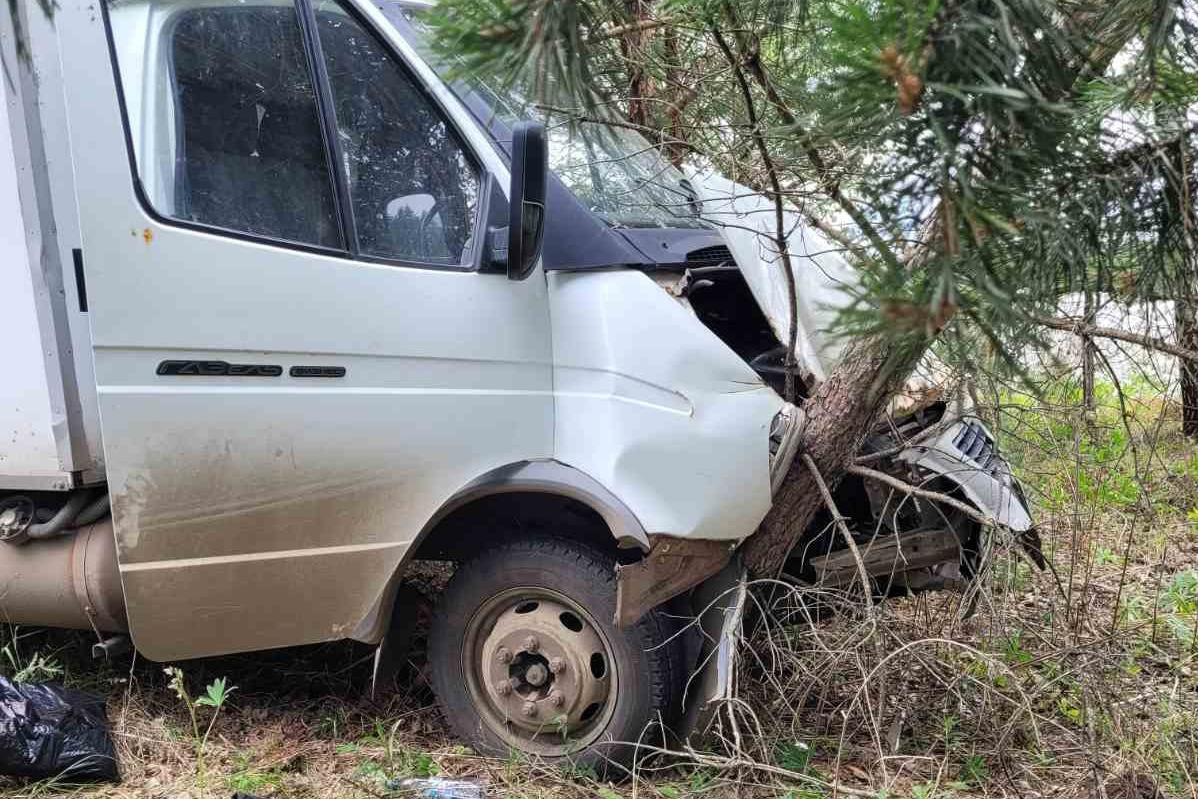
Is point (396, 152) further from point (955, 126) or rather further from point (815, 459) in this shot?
point (955, 126)

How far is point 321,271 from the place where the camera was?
118 inches

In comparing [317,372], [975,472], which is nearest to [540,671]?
[317,372]

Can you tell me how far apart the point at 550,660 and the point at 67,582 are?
1477 mm

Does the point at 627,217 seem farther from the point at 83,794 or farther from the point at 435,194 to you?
the point at 83,794

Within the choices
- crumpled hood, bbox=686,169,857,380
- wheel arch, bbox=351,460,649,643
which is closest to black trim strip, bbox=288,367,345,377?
wheel arch, bbox=351,460,649,643

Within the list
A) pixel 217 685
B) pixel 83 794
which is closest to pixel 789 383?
pixel 217 685

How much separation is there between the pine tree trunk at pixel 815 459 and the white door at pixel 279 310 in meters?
0.74

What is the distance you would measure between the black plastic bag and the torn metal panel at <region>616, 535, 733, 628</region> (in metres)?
1.58

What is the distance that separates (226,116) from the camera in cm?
301

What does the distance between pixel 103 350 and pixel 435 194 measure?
39.1 inches

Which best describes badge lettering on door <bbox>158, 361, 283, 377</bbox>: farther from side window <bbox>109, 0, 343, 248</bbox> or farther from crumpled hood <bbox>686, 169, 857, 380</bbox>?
crumpled hood <bbox>686, 169, 857, 380</bbox>

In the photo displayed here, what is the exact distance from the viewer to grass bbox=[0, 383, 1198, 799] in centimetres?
301

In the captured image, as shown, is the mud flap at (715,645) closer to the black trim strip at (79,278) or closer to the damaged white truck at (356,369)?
the damaged white truck at (356,369)

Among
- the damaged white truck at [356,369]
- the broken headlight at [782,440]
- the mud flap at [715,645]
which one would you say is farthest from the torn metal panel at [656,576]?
the broken headlight at [782,440]
